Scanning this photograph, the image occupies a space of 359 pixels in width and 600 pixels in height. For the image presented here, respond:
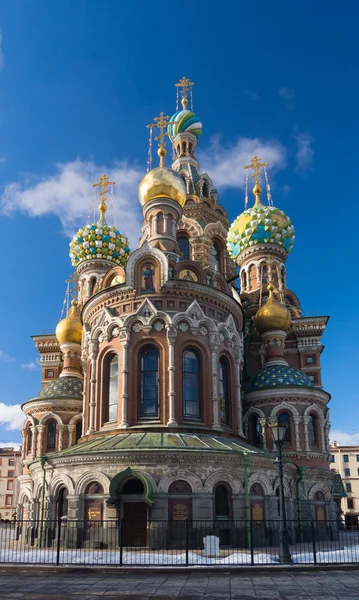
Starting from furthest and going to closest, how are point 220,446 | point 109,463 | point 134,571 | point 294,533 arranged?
point 294,533, point 220,446, point 109,463, point 134,571

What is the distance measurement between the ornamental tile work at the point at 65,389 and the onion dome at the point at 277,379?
921cm

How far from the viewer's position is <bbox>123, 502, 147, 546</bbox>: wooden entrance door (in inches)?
782

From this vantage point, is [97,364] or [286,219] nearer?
[97,364]

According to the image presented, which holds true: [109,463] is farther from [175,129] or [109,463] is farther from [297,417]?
[175,129]

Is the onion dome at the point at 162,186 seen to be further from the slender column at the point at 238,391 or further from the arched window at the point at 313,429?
the arched window at the point at 313,429

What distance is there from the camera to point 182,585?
39.2 feet

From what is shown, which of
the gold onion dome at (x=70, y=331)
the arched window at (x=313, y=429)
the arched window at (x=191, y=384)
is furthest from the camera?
the gold onion dome at (x=70, y=331)

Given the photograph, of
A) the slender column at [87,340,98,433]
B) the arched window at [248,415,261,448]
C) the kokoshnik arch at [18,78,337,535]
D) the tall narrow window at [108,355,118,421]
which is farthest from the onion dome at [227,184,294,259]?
the tall narrow window at [108,355,118,421]

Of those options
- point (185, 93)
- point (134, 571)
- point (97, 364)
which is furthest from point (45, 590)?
point (185, 93)

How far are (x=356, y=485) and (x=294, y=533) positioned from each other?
1818 inches

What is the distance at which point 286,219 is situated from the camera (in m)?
42.3

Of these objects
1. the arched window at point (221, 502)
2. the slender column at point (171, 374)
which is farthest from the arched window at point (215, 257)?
the arched window at point (221, 502)

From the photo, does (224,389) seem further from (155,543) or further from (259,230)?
(259,230)

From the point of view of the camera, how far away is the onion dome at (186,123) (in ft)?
146
